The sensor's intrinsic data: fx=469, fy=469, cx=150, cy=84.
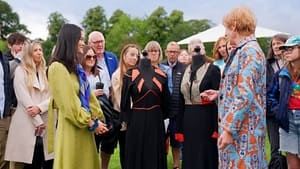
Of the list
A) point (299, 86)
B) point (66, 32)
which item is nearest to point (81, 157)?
point (66, 32)

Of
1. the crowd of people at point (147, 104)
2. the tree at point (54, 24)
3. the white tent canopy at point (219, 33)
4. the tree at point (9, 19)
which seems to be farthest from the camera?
the tree at point (9, 19)

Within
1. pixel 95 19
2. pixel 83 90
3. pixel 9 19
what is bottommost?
pixel 83 90

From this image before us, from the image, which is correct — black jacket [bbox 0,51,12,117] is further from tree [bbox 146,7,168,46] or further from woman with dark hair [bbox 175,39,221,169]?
tree [bbox 146,7,168,46]

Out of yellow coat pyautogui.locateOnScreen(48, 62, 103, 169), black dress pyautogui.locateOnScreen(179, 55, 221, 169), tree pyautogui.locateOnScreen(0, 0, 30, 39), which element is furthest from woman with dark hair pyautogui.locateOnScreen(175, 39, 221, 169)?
tree pyautogui.locateOnScreen(0, 0, 30, 39)

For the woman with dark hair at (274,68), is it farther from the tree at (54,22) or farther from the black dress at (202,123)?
the tree at (54,22)

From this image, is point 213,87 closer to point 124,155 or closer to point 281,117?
point 281,117

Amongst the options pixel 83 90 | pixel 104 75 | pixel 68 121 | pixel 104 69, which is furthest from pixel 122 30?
pixel 68 121

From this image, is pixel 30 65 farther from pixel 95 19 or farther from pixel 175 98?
pixel 95 19

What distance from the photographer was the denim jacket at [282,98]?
5004 millimetres

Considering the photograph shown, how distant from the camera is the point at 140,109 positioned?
5.72 metres

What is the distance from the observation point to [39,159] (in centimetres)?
598

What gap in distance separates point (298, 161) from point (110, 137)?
8.24 ft

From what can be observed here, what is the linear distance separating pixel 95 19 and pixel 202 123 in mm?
50172

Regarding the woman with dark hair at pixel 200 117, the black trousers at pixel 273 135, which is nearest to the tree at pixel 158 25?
the black trousers at pixel 273 135
